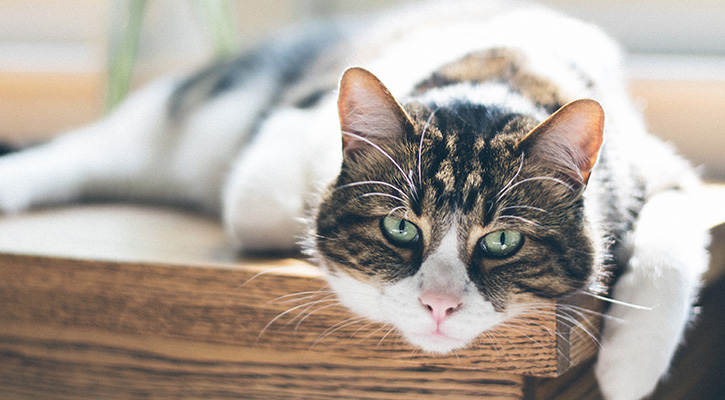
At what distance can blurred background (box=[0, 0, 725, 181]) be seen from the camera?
183 centimetres

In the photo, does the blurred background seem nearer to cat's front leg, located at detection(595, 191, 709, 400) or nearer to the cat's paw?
the cat's paw

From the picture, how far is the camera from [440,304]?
715 mm

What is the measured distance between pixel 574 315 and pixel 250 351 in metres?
0.43

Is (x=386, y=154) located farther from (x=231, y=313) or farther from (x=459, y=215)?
(x=231, y=313)

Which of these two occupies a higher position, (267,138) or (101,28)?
(101,28)

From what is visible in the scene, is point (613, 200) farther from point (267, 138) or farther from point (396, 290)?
point (267, 138)

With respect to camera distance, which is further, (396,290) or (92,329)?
(92,329)

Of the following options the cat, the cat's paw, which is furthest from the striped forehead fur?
the cat's paw

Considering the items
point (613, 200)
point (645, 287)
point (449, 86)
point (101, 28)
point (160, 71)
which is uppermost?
point (101, 28)

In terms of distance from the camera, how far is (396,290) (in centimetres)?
76

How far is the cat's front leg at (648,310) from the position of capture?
2.61 feet

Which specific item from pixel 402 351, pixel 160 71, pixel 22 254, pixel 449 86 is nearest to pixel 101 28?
pixel 160 71

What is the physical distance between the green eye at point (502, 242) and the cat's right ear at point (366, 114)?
0.16 metres

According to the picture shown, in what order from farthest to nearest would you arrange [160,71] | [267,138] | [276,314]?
[160,71] → [267,138] → [276,314]
